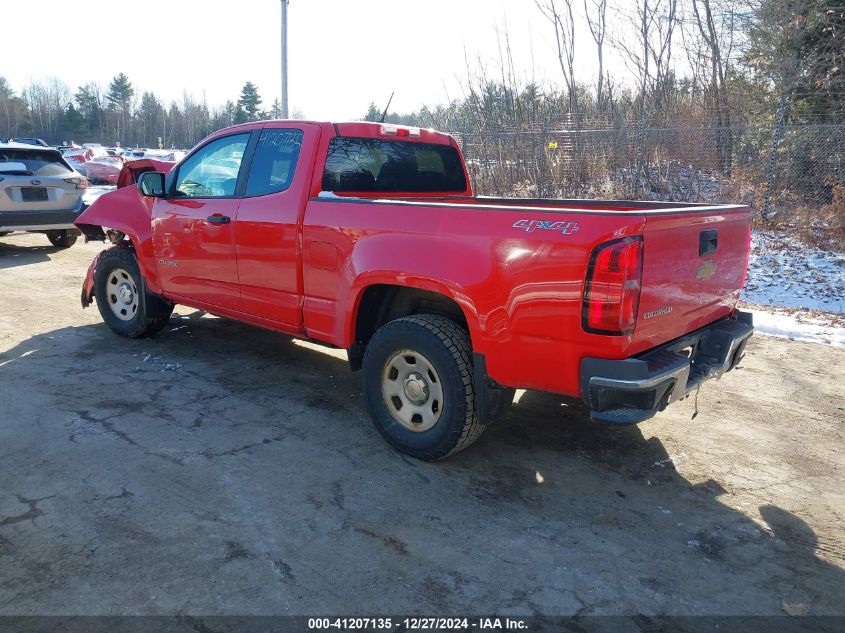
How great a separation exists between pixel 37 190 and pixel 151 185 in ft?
22.1

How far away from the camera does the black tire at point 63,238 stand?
452 inches

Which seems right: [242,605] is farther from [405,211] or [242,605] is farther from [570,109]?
[570,109]

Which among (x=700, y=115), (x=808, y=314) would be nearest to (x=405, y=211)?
(x=808, y=314)

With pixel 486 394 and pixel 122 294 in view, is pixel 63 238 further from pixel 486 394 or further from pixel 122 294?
pixel 486 394

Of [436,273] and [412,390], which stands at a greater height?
[436,273]

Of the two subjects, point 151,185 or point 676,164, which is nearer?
point 151,185

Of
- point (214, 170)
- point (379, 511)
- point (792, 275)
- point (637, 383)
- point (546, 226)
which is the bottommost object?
point (379, 511)

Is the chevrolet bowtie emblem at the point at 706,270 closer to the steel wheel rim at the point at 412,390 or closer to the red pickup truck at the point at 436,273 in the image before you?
the red pickup truck at the point at 436,273

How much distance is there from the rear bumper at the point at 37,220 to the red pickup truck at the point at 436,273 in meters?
6.09

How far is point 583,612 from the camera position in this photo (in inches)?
98.3

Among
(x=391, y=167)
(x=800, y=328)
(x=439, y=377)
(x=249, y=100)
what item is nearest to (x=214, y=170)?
(x=391, y=167)

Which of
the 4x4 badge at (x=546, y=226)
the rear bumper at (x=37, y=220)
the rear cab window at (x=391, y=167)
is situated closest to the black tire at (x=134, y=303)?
the rear cab window at (x=391, y=167)

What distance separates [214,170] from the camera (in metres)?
5.09

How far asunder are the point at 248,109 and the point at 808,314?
7877 centimetres
